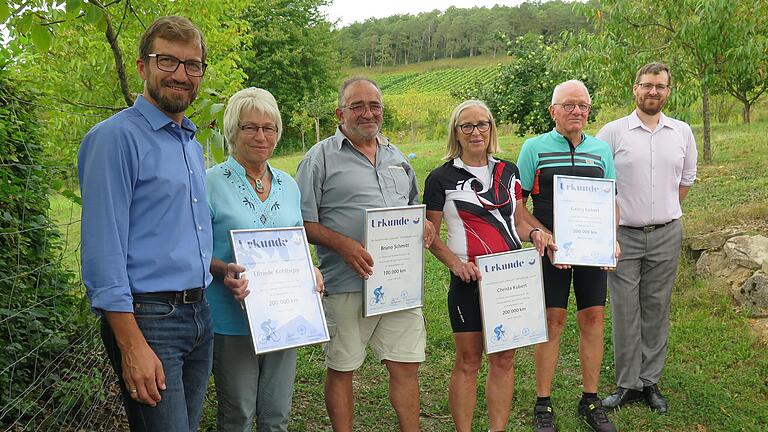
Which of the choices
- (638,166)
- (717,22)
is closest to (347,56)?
(717,22)

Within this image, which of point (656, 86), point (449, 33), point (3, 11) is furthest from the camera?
point (449, 33)

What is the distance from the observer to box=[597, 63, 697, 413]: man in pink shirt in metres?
4.57

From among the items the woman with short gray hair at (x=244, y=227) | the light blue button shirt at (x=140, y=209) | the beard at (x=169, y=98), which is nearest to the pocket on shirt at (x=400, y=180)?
the woman with short gray hair at (x=244, y=227)

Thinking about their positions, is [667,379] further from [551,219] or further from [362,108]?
[362,108]

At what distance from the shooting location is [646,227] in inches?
183

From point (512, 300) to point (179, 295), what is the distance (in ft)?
6.81

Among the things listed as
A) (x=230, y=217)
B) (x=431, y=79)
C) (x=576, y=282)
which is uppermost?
(x=431, y=79)

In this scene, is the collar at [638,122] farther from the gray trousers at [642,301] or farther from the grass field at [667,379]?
the grass field at [667,379]

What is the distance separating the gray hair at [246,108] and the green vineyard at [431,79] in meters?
63.9

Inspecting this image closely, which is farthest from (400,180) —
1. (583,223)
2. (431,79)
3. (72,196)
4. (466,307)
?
(431,79)

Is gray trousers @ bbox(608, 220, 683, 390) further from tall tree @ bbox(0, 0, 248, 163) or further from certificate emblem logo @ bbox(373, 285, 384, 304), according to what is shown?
tall tree @ bbox(0, 0, 248, 163)

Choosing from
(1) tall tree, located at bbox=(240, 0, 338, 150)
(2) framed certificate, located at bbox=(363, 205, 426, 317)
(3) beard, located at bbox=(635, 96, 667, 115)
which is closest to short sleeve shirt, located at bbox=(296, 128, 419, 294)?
(2) framed certificate, located at bbox=(363, 205, 426, 317)

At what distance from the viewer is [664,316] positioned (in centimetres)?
480

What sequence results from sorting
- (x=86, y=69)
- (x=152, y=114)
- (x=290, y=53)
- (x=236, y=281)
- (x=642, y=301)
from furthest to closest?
(x=290, y=53) < (x=86, y=69) < (x=642, y=301) < (x=236, y=281) < (x=152, y=114)
